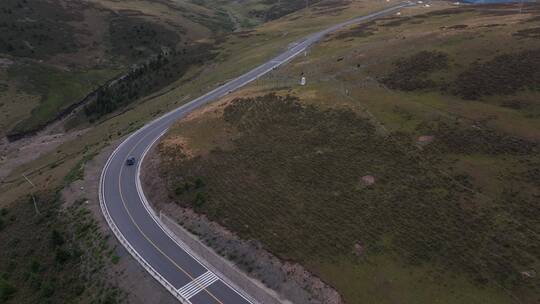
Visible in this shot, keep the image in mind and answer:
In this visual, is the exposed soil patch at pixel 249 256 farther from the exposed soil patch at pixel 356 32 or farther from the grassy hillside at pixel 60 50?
the exposed soil patch at pixel 356 32

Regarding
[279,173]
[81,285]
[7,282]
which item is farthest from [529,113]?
[7,282]

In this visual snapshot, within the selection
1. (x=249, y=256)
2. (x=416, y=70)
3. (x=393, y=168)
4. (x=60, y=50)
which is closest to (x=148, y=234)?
(x=249, y=256)

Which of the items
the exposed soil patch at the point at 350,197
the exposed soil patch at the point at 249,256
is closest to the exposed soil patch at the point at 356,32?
the exposed soil patch at the point at 350,197

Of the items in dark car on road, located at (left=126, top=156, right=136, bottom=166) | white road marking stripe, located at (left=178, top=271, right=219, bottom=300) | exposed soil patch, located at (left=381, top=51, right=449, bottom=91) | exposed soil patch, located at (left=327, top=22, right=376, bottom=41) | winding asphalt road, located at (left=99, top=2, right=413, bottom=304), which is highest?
exposed soil patch, located at (left=327, top=22, right=376, bottom=41)

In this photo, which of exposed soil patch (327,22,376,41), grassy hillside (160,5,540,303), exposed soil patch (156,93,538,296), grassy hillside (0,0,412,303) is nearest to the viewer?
grassy hillside (160,5,540,303)

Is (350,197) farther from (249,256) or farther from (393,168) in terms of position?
(249,256)

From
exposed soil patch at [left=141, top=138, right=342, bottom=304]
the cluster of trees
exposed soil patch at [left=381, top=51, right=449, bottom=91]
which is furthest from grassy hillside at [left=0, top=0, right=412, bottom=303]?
exposed soil patch at [left=381, top=51, right=449, bottom=91]

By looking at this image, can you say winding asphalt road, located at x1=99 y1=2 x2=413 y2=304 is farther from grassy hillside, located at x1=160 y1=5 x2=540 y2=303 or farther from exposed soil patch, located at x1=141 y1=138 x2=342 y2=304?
grassy hillside, located at x1=160 y1=5 x2=540 y2=303

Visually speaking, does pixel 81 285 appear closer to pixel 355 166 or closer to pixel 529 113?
pixel 355 166
